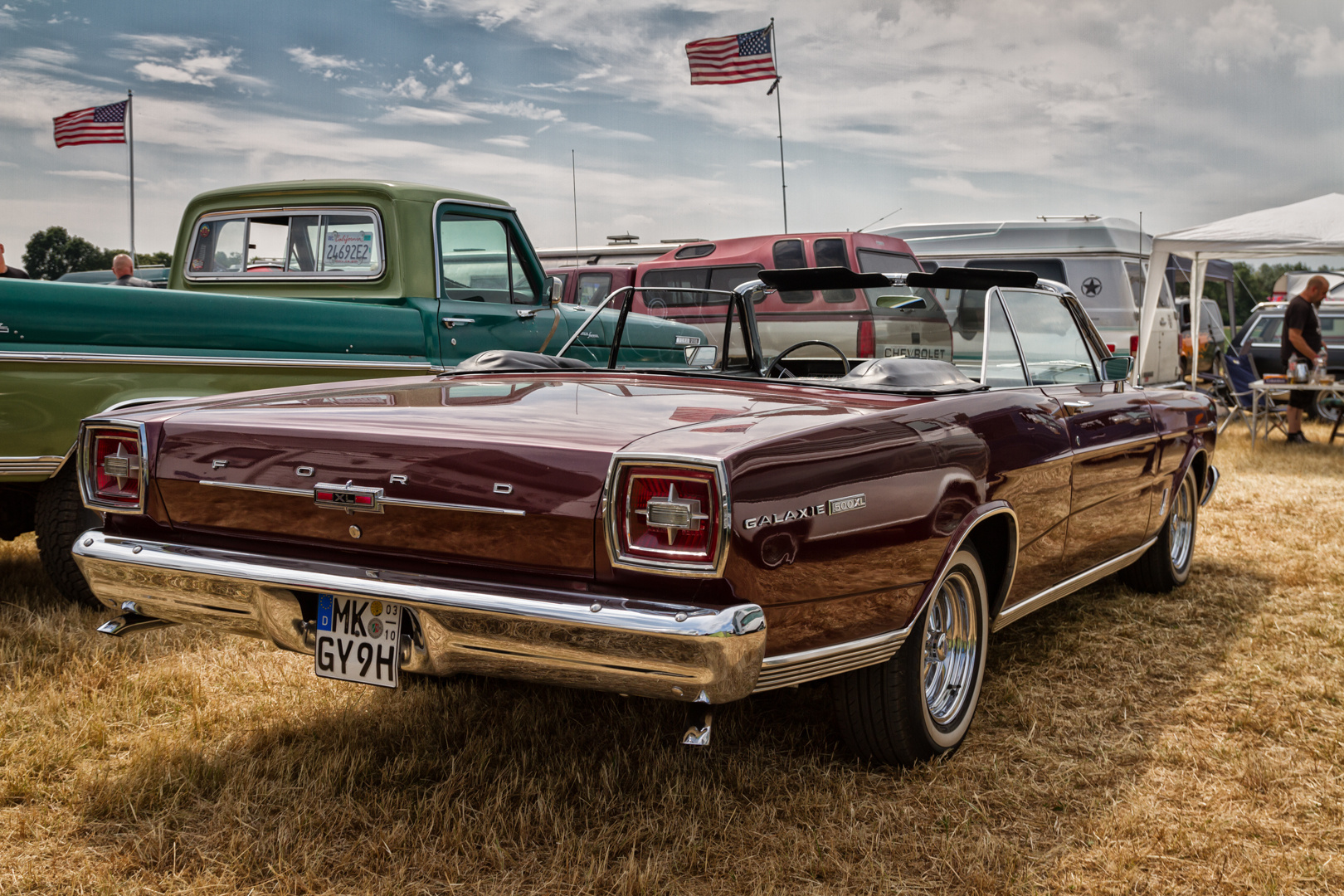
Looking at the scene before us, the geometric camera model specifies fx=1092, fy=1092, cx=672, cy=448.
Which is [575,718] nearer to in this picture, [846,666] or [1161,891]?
[846,666]

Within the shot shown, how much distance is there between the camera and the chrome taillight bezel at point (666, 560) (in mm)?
2100

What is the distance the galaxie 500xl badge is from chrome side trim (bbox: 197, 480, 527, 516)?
48cm

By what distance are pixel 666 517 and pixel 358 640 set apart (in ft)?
2.65

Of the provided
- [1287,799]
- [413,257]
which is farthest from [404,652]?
[413,257]

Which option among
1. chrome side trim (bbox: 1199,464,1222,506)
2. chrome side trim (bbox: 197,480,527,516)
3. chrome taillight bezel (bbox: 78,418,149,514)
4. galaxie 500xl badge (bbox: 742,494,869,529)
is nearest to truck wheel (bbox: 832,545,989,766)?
galaxie 500xl badge (bbox: 742,494,869,529)

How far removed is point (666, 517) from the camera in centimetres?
214

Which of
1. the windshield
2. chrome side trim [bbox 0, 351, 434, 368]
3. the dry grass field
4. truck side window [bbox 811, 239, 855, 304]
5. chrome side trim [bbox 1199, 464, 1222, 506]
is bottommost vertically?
the dry grass field

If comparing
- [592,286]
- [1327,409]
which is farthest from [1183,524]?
[592,286]

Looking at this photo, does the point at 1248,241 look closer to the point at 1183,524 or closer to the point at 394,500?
the point at 1183,524

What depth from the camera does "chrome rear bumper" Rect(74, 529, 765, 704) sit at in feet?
6.86

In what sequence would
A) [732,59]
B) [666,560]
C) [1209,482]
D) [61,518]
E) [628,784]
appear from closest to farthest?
[666,560] < [628,784] < [61,518] < [1209,482] < [732,59]

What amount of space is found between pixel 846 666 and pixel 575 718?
106 cm

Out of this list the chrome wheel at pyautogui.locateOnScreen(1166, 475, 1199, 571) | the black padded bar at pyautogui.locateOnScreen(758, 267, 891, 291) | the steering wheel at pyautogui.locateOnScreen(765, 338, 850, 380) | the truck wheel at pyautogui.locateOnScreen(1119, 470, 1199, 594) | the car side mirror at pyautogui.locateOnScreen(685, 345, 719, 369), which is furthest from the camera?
the chrome wheel at pyautogui.locateOnScreen(1166, 475, 1199, 571)

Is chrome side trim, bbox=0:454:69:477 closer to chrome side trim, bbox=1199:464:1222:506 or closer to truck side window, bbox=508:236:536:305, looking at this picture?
truck side window, bbox=508:236:536:305
